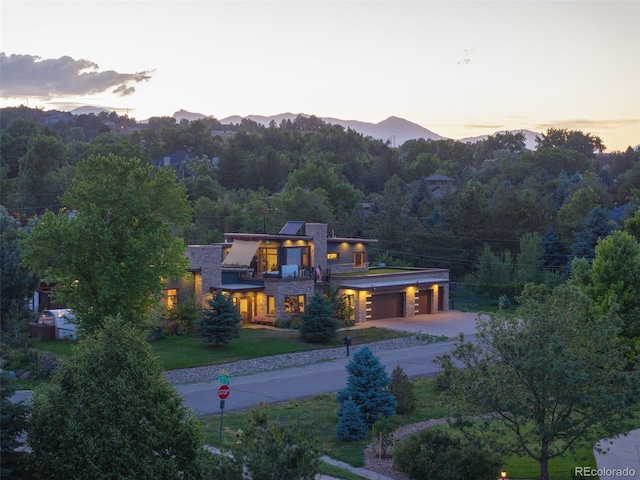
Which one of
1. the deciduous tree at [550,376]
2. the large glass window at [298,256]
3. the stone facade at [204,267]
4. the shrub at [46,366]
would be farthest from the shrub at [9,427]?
the large glass window at [298,256]

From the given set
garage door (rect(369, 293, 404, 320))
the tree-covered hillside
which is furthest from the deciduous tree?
→ garage door (rect(369, 293, 404, 320))

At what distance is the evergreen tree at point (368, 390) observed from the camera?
66.8ft

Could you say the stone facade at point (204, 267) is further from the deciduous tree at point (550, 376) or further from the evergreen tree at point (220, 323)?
the deciduous tree at point (550, 376)

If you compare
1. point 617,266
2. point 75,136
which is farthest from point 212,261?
point 75,136

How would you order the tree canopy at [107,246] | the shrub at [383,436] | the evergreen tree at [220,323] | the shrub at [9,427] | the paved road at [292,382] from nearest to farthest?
the shrub at [9,427] < the shrub at [383,436] < the paved road at [292,382] < the tree canopy at [107,246] < the evergreen tree at [220,323]

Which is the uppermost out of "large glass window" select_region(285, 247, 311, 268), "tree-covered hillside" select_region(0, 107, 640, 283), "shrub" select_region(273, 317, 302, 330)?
"tree-covered hillside" select_region(0, 107, 640, 283)

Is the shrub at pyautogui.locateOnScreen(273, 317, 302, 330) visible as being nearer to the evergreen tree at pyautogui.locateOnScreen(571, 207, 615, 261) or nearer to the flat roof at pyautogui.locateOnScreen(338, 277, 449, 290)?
the flat roof at pyautogui.locateOnScreen(338, 277, 449, 290)

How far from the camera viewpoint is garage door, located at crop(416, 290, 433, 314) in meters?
42.9

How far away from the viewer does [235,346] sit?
3170 centimetres

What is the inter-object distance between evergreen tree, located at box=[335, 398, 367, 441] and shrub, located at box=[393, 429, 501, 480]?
9.30 feet

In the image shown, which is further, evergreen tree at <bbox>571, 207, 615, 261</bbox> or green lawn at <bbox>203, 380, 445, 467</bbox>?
evergreen tree at <bbox>571, 207, 615, 261</bbox>

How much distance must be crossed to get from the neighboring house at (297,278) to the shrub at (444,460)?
21.4 meters

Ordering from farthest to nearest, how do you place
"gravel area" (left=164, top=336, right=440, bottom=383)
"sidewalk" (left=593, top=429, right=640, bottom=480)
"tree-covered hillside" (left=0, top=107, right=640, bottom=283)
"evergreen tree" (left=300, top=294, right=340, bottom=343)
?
"tree-covered hillside" (left=0, top=107, right=640, bottom=283)
"evergreen tree" (left=300, top=294, right=340, bottom=343)
"gravel area" (left=164, top=336, right=440, bottom=383)
"sidewalk" (left=593, top=429, right=640, bottom=480)

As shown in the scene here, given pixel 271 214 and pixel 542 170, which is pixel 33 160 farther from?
pixel 542 170
